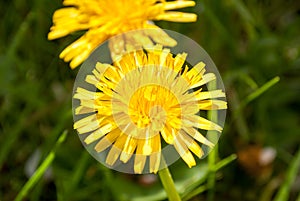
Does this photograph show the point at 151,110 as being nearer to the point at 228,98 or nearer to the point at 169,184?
the point at 169,184

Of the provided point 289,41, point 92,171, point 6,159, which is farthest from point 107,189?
point 289,41

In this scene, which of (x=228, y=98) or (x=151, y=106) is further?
(x=228, y=98)

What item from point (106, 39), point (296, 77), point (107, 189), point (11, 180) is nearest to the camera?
point (106, 39)

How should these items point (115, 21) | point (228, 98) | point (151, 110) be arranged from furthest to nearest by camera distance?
point (228, 98) < point (115, 21) < point (151, 110)

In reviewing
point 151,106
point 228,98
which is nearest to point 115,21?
point 151,106

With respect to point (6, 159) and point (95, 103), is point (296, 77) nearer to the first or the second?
point (6, 159)

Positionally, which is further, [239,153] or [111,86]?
[239,153]

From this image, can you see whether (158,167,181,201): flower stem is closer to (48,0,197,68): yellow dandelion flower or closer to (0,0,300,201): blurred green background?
(48,0,197,68): yellow dandelion flower
